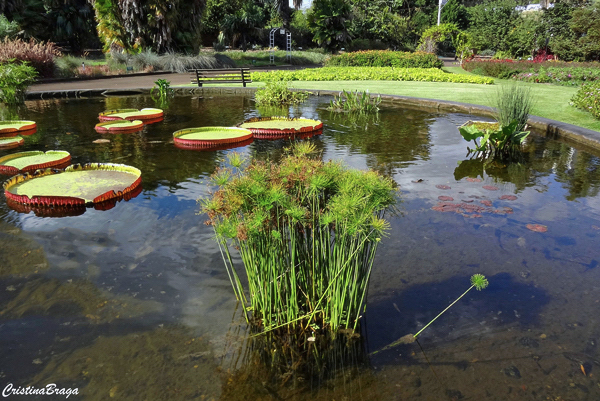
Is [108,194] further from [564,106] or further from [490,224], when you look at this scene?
[564,106]

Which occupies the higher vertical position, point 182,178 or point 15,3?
point 15,3

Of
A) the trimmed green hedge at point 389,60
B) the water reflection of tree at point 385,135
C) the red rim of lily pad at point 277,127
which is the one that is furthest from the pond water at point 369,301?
the trimmed green hedge at point 389,60

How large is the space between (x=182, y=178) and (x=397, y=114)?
6.04 metres

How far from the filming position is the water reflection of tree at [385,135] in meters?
6.58

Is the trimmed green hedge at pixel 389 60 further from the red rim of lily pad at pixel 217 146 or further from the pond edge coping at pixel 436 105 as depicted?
the red rim of lily pad at pixel 217 146

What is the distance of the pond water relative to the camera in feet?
7.63

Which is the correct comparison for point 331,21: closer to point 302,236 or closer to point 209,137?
point 209,137

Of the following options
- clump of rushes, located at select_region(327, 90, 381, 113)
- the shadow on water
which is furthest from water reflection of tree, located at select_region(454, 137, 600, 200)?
clump of rushes, located at select_region(327, 90, 381, 113)

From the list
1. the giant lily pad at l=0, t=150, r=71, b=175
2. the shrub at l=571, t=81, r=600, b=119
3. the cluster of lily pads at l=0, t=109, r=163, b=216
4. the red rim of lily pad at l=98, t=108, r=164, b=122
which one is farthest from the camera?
the red rim of lily pad at l=98, t=108, r=164, b=122

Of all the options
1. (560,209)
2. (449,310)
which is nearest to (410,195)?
(560,209)

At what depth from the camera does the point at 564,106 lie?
34.2 ft

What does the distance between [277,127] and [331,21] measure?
3062 cm

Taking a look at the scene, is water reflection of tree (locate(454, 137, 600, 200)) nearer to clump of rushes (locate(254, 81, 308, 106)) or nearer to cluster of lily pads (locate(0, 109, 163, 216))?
cluster of lily pads (locate(0, 109, 163, 216))

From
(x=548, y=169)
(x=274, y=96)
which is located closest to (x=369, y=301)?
(x=548, y=169)
